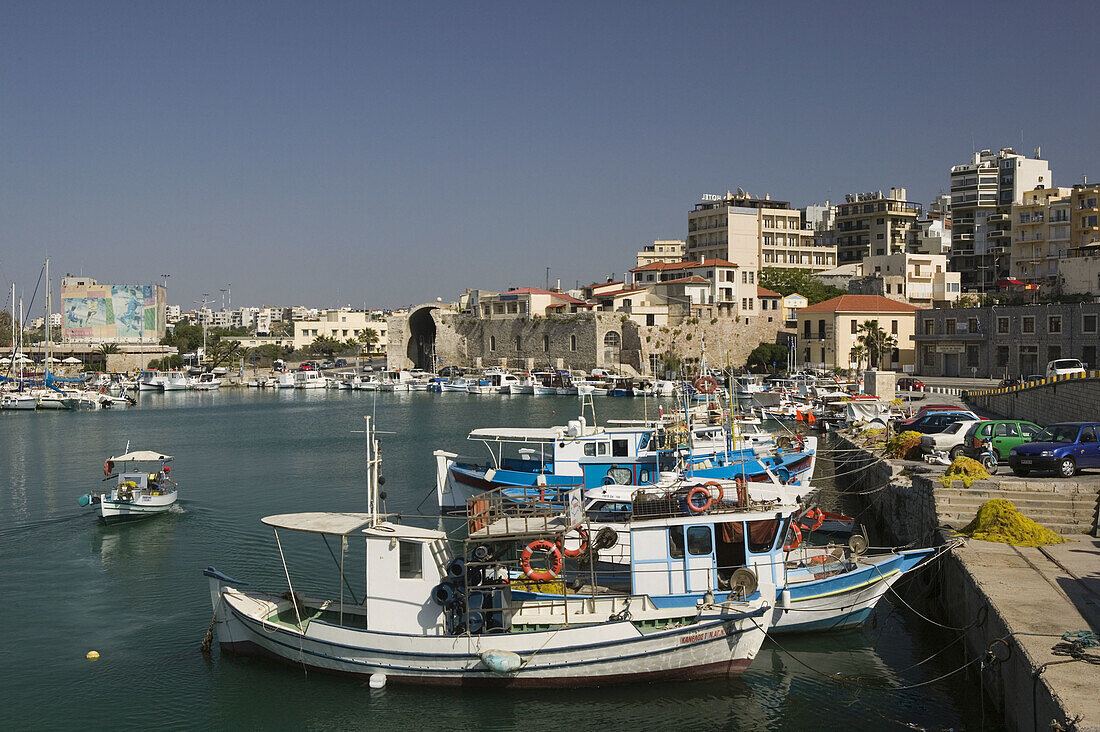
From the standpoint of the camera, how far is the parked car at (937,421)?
87.7ft

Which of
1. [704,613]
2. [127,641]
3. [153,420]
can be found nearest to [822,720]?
[704,613]

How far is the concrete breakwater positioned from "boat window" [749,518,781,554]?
8.55 ft

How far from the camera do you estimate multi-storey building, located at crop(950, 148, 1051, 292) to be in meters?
86.6

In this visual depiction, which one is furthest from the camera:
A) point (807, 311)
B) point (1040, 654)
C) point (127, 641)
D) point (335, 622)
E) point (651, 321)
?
point (651, 321)

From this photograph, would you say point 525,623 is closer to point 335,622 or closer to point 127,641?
point 335,622

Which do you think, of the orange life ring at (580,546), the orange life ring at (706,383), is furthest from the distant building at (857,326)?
the orange life ring at (580,546)

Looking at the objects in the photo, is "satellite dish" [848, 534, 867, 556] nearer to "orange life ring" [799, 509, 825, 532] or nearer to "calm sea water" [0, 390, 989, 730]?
"calm sea water" [0, 390, 989, 730]

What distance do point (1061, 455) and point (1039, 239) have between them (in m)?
62.7

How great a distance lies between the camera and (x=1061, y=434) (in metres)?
19.4

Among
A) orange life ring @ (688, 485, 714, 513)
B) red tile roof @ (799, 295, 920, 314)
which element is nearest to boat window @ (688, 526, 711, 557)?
orange life ring @ (688, 485, 714, 513)

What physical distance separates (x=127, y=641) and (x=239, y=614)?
280 cm

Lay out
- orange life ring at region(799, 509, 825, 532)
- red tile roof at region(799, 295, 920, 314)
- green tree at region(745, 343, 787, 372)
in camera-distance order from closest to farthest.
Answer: orange life ring at region(799, 509, 825, 532), red tile roof at region(799, 295, 920, 314), green tree at region(745, 343, 787, 372)

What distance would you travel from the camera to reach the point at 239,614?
14.2 meters

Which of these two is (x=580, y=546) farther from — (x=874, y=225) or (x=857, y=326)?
(x=874, y=225)
